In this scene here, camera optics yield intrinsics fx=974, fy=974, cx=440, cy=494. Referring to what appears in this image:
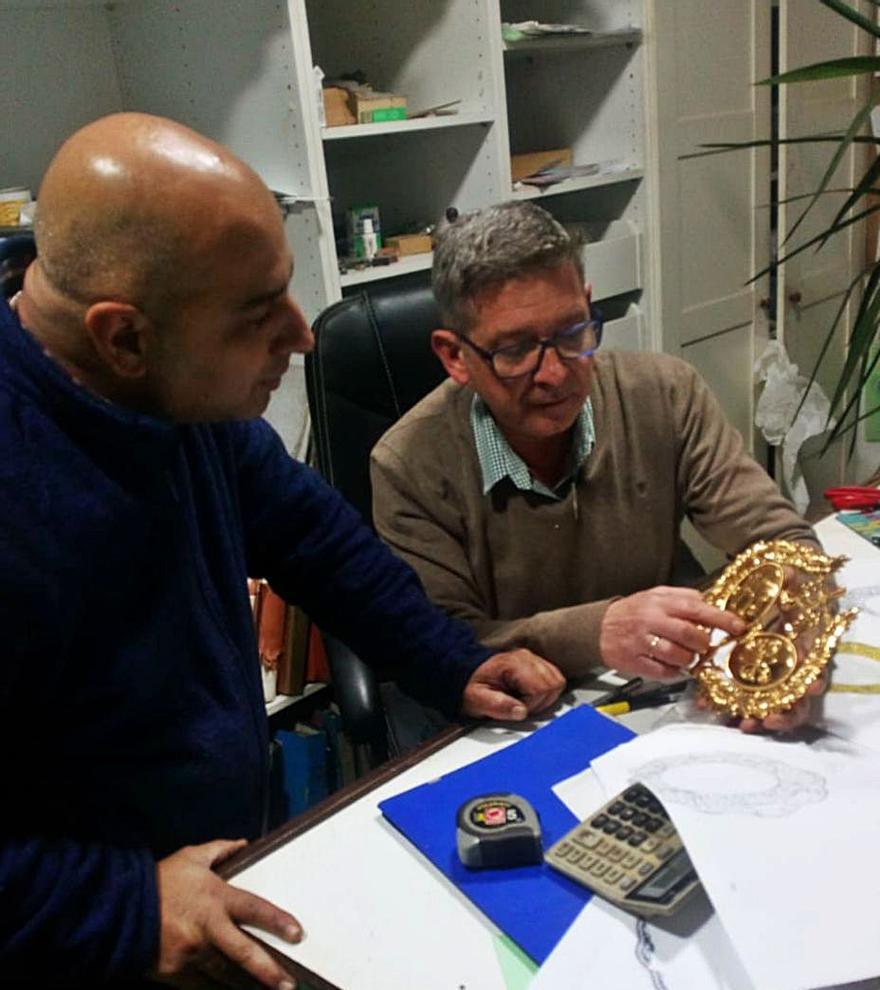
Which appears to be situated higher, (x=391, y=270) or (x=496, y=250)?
(x=496, y=250)

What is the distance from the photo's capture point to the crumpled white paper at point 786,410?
283 centimetres

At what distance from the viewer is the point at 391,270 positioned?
2053 millimetres

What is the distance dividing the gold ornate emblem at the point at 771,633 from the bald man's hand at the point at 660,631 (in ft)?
0.06

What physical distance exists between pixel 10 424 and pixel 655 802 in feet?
1.99

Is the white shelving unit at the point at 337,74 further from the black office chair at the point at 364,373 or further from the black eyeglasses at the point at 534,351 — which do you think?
the black eyeglasses at the point at 534,351

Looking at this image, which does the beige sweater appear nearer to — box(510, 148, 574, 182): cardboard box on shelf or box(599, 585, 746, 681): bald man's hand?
box(599, 585, 746, 681): bald man's hand

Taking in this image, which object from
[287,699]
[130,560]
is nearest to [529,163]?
[287,699]

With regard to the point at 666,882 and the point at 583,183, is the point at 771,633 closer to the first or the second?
the point at 666,882

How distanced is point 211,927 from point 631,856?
0.33 meters

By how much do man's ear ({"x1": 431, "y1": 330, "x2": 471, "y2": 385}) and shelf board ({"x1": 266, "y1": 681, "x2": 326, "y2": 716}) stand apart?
34.4 inches

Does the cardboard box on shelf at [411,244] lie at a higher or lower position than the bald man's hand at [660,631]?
higher

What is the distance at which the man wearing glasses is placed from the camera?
3.99ft

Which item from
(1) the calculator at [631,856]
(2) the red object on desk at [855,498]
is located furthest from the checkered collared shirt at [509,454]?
(1) the calculator at [631,856]

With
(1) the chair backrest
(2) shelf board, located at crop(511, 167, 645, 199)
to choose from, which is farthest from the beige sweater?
(2) shelf board, located at crop(511, 167, 645, 199)
